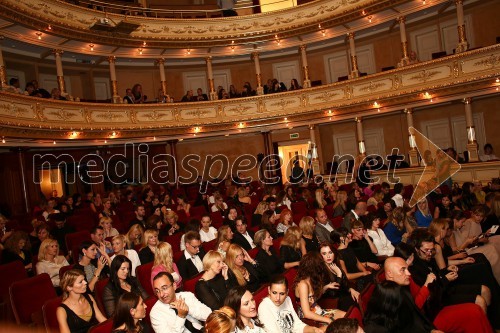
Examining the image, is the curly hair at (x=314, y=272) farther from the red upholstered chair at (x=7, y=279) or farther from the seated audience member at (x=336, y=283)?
the red upholstered chair at (x=7, y=279)

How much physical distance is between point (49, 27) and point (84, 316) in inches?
463

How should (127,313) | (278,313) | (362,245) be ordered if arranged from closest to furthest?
1. (127,313)
2. (278,313)
3. (362,245)

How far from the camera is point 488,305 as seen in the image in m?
4.28

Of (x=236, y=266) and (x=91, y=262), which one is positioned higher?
(x=91, y=262)

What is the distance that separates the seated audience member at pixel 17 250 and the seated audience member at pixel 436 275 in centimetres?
503

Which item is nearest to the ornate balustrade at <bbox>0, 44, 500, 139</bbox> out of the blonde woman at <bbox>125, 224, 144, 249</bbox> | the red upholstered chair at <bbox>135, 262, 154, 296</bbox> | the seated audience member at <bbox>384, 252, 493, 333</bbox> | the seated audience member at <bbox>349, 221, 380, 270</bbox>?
the blonde woman at <bbox>125, 224, 144, 249</bbox>

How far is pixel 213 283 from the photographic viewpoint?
4.38 metres

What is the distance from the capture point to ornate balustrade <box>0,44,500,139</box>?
12724 millimetres

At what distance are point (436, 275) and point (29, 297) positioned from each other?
4197 mm

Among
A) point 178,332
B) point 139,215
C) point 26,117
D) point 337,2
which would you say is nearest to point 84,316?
point 178,332

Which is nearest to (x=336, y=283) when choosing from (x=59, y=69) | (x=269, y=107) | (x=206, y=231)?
(x=206, y=231)

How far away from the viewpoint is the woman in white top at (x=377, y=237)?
6.43 m

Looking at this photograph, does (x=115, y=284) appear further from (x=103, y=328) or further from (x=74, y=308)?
(x=103, y=328)

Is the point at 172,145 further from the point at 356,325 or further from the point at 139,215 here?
the point at 356,325
